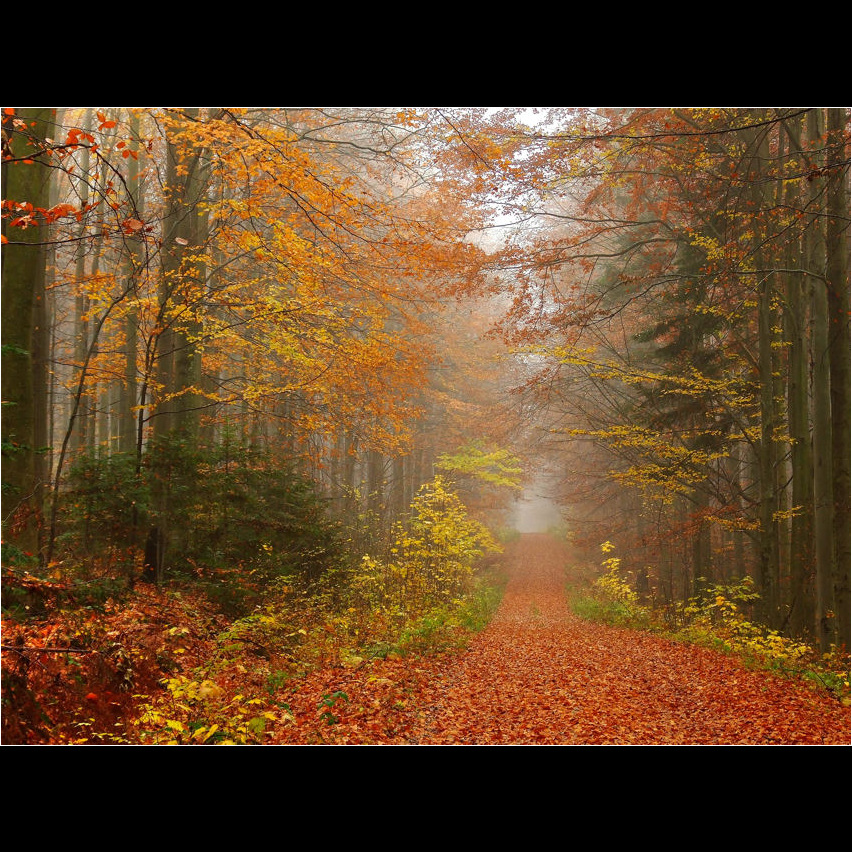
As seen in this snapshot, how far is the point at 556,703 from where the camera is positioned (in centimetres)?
487

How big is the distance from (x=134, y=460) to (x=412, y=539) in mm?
3976

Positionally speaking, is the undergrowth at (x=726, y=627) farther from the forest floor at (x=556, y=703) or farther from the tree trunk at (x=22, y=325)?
the tree trunk at (x=22, y=325)

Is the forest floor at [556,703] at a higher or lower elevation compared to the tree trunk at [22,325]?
lower

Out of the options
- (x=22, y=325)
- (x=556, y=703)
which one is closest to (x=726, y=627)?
(x=556, y=703)

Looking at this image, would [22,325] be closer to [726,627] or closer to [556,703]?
[556,703]

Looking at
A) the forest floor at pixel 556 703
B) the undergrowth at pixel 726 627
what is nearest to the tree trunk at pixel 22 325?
the forest floor at pixel 556 703

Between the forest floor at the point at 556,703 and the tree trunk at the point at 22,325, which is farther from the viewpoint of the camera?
the tree trunk at the point at 22,325

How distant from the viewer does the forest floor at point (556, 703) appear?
429 centimetres

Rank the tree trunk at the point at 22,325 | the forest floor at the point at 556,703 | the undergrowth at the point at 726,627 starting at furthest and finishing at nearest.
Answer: the undergrowth at the point at 726,627 < the tree trunk at the point at 22,325 < the forest floor at the point at 556,703

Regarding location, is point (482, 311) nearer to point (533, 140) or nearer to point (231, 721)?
point (533, 140)

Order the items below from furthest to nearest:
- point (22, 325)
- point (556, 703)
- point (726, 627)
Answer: point (726, 627) < point (22, 325) < point (556, 703)

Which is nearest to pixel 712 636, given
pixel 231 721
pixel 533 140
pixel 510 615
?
pixel 510 615

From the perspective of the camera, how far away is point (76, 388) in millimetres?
7242

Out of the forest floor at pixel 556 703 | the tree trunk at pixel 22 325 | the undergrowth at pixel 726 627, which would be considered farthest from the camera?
the undergrowth at pixel 726 627
